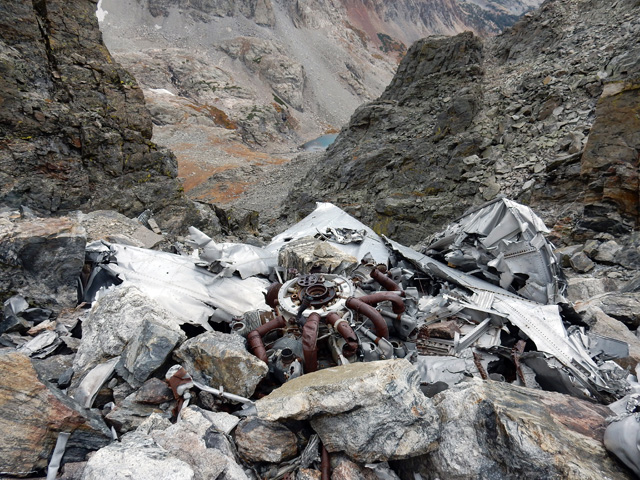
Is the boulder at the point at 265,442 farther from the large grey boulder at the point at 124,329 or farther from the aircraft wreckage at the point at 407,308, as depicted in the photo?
the large grey boulder at the point at 124,329

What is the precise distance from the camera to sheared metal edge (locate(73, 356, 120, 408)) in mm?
2754

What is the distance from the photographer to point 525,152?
40.8 ft

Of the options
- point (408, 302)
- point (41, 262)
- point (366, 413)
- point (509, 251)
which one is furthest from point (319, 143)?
point (366, 413)

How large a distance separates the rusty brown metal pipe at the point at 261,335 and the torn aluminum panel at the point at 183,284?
1.11 metres

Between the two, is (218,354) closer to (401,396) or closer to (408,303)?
(401,396)

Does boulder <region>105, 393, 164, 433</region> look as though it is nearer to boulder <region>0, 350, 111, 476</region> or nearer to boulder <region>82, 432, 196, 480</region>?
boulder <region>0, 350, 111, 476</region>

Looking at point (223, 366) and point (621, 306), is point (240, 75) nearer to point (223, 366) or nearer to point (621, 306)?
point (621, 306)

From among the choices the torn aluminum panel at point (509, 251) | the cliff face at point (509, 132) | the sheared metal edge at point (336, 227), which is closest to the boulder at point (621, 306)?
the torn aluminum panel at point (509, 251)

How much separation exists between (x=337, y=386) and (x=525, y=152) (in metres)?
13.3

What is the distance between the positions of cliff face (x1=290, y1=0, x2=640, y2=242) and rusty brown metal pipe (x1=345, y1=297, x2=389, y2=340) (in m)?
7.08

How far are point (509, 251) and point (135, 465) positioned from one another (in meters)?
5.13

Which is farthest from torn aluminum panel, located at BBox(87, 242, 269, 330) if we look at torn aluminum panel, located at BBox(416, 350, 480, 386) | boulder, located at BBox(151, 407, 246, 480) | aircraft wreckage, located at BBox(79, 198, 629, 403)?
torn aluminum panel, located at BBox(416, 350, 480, 386)

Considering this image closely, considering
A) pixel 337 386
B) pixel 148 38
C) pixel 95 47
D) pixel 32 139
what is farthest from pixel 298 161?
pixel 148 38

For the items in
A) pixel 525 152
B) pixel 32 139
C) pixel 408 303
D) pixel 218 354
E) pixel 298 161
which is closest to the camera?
pixel 218 354
